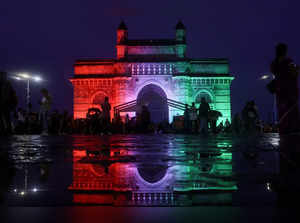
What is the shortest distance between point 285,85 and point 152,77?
2821 cm

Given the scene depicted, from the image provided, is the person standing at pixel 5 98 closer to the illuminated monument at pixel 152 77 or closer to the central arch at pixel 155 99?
the illuminated monument at pixel 152 77

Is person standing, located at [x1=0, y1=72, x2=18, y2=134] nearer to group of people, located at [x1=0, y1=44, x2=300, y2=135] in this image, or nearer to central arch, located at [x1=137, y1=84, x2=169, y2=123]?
group of people, located at [x1=0, y1=44, x2=300, y2=135]

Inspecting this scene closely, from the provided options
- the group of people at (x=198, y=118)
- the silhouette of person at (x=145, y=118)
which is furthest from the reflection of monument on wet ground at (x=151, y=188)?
the silhouette of person at (x=145, y=118)

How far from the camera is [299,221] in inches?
37.4

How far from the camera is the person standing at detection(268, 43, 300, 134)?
696 cm

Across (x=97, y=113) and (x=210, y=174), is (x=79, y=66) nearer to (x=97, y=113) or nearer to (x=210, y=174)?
(x=97, y=113)

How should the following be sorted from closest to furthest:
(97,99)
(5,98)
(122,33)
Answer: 1. (5,98)
2. (97,99)
3. (122,33)

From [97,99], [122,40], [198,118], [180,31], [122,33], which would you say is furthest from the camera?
[180,31]

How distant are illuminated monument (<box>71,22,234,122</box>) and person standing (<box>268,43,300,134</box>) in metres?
27.0

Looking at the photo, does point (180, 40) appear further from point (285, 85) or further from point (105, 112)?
point (285, 85)

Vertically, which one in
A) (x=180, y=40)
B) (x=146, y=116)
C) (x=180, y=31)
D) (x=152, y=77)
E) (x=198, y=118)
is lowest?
(x=198, y=118)

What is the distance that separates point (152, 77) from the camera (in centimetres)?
3497

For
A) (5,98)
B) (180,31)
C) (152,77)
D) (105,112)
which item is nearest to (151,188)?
(5,98)

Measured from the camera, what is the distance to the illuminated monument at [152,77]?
3494cm
